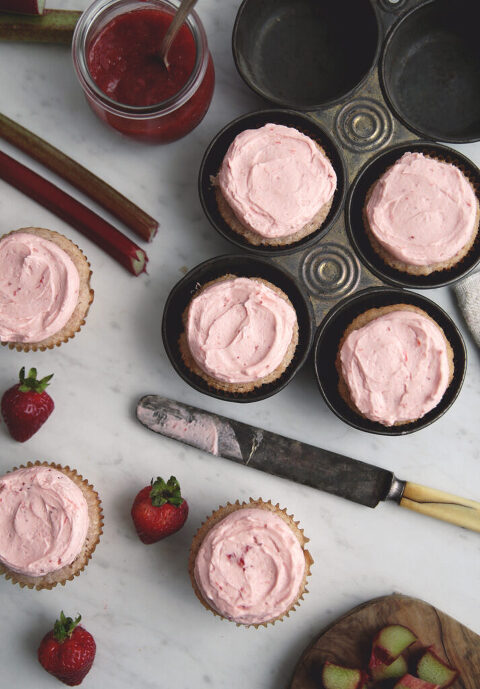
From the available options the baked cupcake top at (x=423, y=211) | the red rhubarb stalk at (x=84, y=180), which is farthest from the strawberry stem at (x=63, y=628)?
the baked cupcake top at (x=423, y=211)

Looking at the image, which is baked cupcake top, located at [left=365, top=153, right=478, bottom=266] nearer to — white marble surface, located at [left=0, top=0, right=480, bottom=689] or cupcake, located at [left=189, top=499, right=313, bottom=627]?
white marble surface, located at [left=0, top=0, right=480, bottom=689]

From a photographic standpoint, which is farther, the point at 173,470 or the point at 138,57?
the point at 173,470

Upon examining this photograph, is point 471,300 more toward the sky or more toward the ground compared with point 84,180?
more toward the sky

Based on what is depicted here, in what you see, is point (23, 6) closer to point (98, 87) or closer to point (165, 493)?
point (98, 87)

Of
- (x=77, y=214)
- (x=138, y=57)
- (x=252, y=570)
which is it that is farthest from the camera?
(x=77, y=214)

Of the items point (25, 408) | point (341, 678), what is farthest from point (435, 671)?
point (25, 408)

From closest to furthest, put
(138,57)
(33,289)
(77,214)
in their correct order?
1. (33,289)
2. (138,57)
3. (77,214)

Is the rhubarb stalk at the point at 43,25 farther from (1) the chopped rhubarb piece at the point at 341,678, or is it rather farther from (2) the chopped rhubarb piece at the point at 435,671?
(2) the chopped rhubarb piece at the point at 435,671
